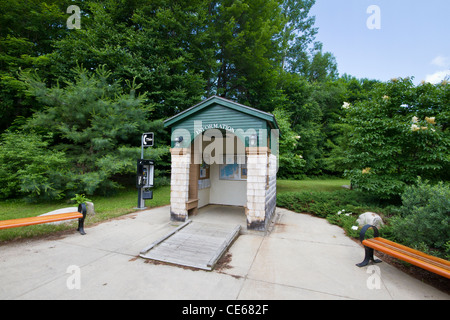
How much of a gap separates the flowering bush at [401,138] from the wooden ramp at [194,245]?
5.85m

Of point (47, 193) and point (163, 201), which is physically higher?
point (47, 193)

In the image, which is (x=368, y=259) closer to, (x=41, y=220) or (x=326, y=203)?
(x=326, y=203)

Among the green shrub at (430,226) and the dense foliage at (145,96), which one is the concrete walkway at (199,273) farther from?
the dense foliage at (145,96)

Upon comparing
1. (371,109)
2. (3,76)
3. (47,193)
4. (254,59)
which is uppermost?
(254,59)

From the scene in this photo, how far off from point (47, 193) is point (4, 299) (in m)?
6.95

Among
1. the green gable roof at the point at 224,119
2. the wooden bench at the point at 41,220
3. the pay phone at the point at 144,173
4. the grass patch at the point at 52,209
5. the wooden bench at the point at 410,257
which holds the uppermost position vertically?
the green gable roof at the point at 224,119

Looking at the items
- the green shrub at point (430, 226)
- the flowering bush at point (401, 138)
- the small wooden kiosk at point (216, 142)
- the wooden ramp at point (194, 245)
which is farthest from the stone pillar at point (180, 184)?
Result: the flowering bush at point (401, 138)

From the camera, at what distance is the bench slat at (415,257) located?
281 centimetres

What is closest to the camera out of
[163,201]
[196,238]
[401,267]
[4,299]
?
[4,299]

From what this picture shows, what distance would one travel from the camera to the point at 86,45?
39.6ft

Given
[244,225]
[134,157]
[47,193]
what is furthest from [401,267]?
[47,193]

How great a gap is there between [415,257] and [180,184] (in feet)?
17.8

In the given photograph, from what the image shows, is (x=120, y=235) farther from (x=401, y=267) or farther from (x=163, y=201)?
(x=401, y=267)

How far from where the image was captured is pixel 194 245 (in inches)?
181
